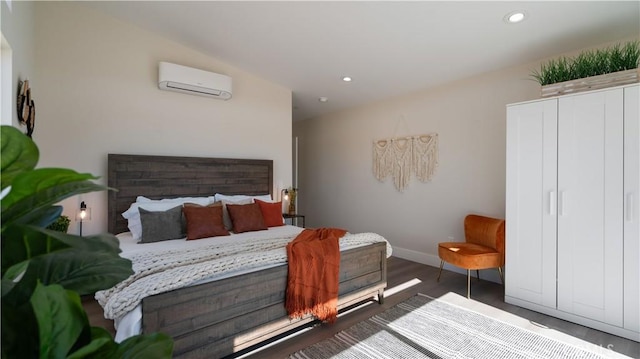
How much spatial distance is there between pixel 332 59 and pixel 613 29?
2.66m

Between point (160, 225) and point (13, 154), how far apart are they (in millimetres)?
2751

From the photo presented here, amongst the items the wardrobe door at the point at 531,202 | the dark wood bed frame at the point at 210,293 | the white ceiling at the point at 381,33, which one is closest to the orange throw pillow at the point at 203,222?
the dark wood bed frame at the point at 210,293

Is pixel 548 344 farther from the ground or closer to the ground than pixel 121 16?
closer to the ground

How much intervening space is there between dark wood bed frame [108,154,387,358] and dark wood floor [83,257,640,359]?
107 mm

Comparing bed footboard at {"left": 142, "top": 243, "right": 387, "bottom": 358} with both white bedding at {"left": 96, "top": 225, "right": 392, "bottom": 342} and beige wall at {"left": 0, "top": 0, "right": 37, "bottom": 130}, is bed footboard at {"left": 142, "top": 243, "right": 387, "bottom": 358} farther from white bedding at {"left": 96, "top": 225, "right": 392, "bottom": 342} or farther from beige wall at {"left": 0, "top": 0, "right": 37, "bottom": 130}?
beige wall at {"left": 0, "top": 0, "right": 37, "bottom": 130}

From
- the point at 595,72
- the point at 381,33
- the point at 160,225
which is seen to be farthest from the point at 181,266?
the point at 595,72

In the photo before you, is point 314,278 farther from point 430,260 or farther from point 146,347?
point 430,260

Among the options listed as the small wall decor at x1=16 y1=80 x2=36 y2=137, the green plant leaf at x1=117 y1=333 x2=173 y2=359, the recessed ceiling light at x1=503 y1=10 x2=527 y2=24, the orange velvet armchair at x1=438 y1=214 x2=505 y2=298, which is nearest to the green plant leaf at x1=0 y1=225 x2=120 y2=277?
the green plant leaf at x1=117 y1=333 x2=173 y2=359

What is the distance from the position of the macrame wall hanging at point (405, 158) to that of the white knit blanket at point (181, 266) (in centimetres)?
198

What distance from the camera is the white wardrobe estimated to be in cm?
235

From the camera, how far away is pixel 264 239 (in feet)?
9.76

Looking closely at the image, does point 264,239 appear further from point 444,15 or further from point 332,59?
point 444,15

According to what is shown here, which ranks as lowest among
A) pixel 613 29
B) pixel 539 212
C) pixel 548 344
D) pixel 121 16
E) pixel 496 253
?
pixel 548 344

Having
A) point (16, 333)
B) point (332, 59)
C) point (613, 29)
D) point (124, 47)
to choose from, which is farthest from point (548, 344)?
point (124, 47)
